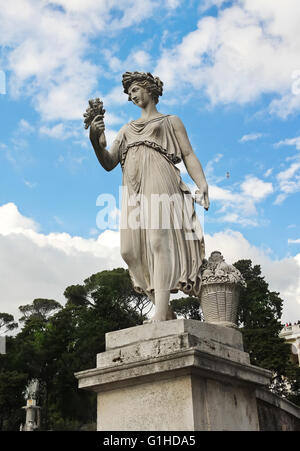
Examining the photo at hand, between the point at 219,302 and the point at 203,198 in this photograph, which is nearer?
the point at 219,302

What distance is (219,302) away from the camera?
610cm

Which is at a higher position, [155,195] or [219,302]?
[155,195]

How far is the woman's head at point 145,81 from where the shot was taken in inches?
274

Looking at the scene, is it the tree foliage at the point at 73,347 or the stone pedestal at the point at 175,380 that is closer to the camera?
the stone pedestal at the point at 175,380

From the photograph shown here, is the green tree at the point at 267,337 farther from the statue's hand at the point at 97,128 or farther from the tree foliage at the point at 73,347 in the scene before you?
the statue's hand at the point at 97,128

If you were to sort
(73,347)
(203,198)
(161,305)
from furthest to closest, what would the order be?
(73,347), (203,198), (161,305)

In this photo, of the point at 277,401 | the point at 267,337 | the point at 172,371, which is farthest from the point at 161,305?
the point at 267,337

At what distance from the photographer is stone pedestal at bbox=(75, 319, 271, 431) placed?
5.03m

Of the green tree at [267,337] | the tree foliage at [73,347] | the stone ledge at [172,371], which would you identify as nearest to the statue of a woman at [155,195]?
the stone ledge at [172,371]

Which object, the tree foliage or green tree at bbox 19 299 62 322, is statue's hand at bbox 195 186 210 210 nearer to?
the tree foliage

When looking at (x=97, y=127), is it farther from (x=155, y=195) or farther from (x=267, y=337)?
(x=267, y=337)

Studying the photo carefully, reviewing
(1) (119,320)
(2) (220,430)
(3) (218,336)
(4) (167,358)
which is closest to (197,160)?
(3) (218,336)

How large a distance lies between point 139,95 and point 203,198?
1.63m

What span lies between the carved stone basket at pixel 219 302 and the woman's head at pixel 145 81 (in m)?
2.71
